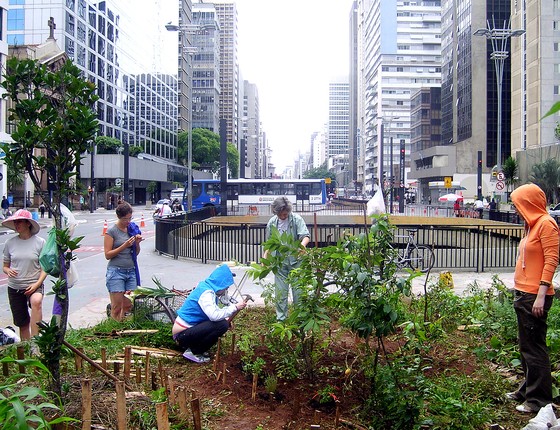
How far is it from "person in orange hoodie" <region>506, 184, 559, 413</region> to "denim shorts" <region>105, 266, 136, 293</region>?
15.2 feet

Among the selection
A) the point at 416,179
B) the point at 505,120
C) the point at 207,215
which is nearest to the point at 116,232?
the point at 207,215

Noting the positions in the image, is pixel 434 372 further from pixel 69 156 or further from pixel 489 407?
pixel 69 156

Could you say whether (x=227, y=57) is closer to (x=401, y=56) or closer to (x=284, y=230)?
(x=401, y=56)

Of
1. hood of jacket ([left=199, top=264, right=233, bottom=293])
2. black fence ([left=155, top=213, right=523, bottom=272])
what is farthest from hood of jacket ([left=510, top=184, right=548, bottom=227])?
black fence ([left=155, top=213, right=523, bottom=272])

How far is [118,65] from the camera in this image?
71.8m

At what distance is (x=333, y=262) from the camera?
4.20 m

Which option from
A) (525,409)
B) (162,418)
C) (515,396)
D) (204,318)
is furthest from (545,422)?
(204,318)

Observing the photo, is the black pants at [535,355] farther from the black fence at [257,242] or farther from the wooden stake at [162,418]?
the black fence at [257,242]

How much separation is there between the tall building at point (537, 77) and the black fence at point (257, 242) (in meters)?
39.7

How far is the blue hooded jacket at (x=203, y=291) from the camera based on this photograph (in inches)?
204

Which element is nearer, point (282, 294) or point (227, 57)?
point (282, 294)

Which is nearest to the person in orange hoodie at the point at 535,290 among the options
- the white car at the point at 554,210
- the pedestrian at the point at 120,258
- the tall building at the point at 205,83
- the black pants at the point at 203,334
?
the black pants at the point at 203,334

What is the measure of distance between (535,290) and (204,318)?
113 inches

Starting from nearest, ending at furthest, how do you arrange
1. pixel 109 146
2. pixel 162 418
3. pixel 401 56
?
→ 1. pixel 162 418
2. pixel 109 146
3. pixel 401 56
